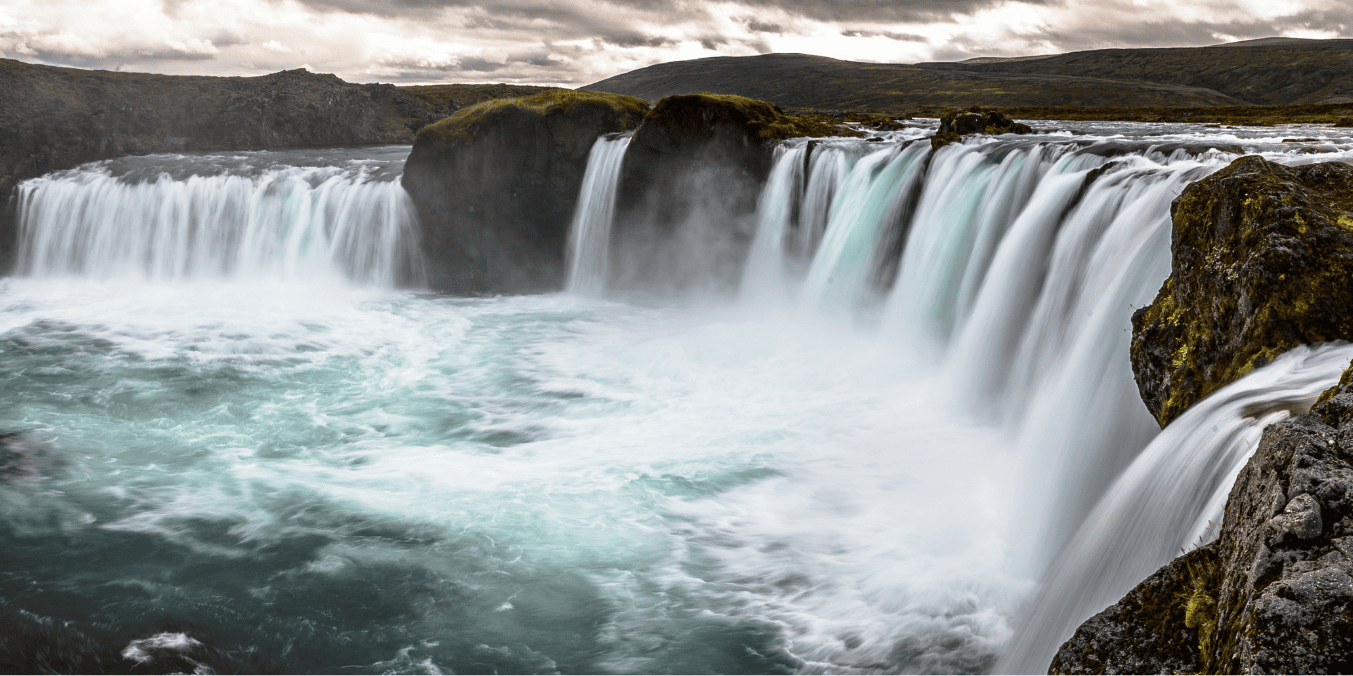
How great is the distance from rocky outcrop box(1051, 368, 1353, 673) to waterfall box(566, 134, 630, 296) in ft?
60.6

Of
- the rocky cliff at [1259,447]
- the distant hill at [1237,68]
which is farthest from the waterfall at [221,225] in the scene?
the distant hill at [1237,68]

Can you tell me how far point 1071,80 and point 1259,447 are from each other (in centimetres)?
16372

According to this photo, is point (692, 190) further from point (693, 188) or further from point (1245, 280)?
point (1245, 280)

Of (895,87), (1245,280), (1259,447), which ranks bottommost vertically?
(1259,447)

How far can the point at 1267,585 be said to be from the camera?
107 inches

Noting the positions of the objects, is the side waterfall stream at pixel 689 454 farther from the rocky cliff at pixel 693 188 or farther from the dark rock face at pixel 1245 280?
the rocky cliff at pixel 693 188

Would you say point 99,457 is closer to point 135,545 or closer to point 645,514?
point 135,545

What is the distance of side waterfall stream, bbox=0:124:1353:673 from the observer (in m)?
6.97

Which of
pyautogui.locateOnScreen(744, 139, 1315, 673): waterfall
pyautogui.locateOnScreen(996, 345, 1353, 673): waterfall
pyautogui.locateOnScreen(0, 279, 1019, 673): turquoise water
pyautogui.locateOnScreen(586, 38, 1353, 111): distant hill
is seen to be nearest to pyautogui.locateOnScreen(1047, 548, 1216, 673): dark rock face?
pyautogui.locateOnScreen(996, 345, 1353, 673): waterfall

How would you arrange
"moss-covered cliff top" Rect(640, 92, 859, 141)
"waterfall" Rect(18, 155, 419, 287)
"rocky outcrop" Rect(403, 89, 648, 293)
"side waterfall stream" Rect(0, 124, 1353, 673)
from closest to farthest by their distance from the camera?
"side waterfall stream" Rect(0, 124, 1353, 673)
"moss-covered cliff top" Rect(640, 92, 859, 141)
"rocky outcrop" Rect(403, 89, 648, 293)
"waterfall" Rect(18, 155, 419, 287)

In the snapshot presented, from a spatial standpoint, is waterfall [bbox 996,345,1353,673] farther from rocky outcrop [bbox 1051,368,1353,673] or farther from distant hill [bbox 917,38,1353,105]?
distant hill [bbox 917,38,1353,105]

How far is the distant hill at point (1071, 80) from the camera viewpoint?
12706cm

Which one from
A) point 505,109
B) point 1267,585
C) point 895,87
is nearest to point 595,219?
point 505,109

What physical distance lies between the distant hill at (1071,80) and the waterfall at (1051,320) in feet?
342
